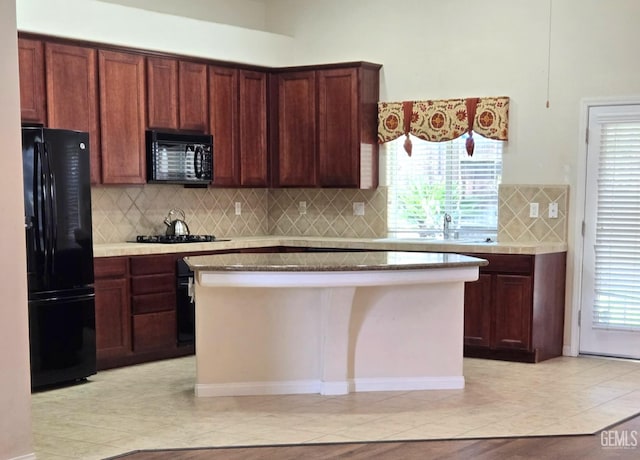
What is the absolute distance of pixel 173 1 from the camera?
22.1 ft

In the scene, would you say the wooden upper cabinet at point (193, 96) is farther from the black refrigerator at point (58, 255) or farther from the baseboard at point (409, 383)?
the baseboard at point (409, 383)

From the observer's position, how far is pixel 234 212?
7293 millimetres

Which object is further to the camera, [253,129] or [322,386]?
[253,129]

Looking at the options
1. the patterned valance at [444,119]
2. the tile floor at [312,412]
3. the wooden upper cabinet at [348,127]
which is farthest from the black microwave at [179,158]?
the tile floor at [312,412]

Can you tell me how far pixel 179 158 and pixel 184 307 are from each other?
121 cm

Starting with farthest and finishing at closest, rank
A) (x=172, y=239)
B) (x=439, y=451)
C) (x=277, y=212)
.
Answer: (x=277, y=212) → (x=172, y=239) → (x=439, y=451)

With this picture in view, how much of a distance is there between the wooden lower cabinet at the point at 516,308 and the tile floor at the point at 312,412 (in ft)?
1.34

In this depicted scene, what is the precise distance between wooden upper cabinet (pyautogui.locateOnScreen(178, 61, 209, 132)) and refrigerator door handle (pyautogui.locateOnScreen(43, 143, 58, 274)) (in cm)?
157

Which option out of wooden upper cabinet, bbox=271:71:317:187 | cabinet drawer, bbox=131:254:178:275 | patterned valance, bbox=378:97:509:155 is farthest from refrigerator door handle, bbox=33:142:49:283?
patterned valance, bbox=378:97:509:155

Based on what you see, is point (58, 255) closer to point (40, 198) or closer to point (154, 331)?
point (40, 198)

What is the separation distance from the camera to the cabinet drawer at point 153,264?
5715 mm

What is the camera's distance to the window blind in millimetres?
5816

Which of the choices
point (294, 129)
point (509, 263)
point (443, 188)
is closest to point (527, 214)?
point (509, 263)

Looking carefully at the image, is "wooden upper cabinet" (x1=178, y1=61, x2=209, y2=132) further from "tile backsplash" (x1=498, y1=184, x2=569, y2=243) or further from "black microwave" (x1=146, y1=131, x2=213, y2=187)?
"tile backsplash" (x1=498, y1=184, x2=569, y2=243)
